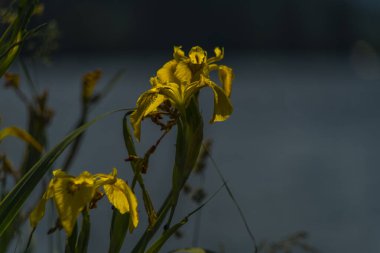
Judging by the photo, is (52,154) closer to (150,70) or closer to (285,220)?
(285,220)

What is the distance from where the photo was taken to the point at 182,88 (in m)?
0.99

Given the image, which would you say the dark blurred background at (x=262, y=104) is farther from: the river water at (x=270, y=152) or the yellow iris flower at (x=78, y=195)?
the yellow iris flower at (x=78, y=195)

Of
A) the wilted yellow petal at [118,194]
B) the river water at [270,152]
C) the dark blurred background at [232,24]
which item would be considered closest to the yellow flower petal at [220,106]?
the wilted yellow petal at [118,194]

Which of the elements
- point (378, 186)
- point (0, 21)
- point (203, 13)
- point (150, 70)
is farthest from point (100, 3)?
point (0, 21)

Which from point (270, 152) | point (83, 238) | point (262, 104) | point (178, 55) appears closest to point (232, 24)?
point (262, 104)

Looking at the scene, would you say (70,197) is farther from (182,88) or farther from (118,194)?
(182,88)

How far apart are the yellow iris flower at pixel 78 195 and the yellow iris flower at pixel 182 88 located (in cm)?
6

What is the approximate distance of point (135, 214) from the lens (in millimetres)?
919

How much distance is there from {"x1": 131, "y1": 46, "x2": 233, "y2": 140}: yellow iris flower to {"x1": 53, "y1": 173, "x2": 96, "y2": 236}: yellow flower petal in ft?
0.28

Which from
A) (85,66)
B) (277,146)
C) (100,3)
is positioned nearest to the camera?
(277,146)

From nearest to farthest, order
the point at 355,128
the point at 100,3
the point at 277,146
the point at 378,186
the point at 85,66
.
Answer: the point at 378,186 → the point at 277,146 → the point at 355,128 → the point at 85,66 → the point at 100,3

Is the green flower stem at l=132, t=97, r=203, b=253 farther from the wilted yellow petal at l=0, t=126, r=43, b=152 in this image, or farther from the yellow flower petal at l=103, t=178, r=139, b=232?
the wilted yellow petal at l=0, t=126, r=43, b=152

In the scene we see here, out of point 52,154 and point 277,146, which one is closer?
point 52,154

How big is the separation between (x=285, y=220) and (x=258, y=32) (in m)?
6.46
